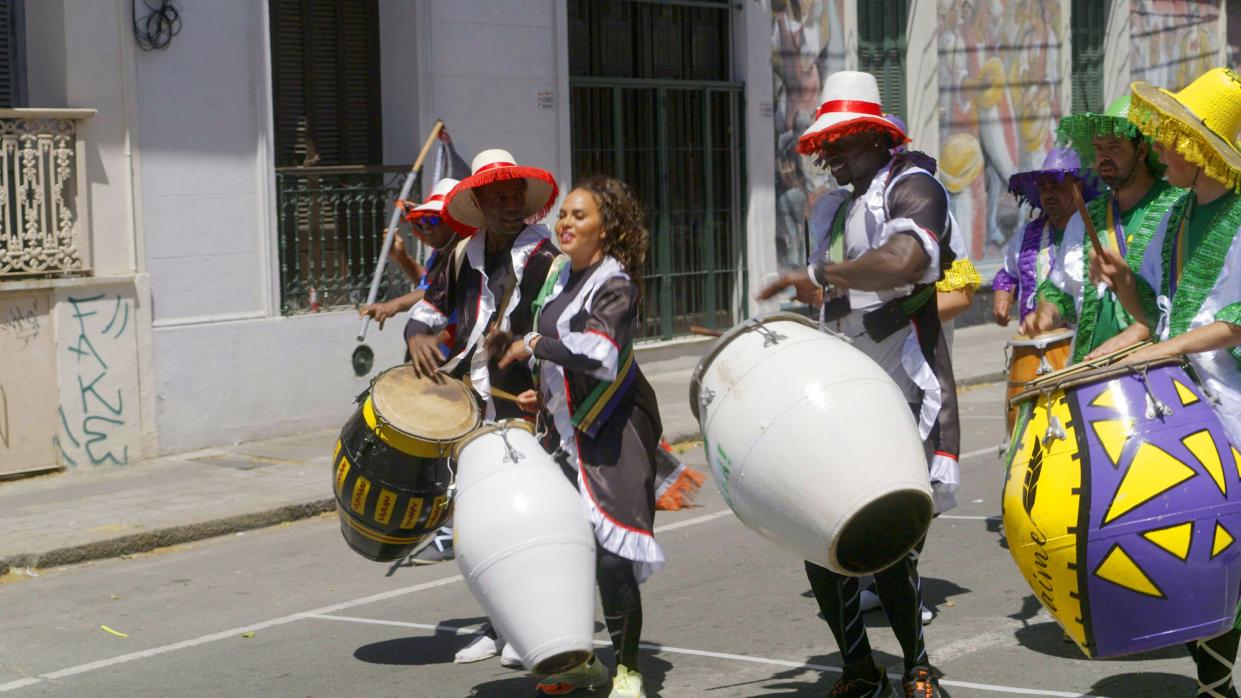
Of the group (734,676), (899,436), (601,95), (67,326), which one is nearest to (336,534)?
(67,326)

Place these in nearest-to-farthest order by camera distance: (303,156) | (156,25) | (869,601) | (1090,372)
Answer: (1090,372), (869,601), (156,25), (303,156)

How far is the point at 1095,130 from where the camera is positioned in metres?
6.42

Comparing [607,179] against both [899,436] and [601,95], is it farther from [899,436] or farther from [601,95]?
[601,95]

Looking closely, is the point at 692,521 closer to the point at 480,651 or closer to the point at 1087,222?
the point at 480,651

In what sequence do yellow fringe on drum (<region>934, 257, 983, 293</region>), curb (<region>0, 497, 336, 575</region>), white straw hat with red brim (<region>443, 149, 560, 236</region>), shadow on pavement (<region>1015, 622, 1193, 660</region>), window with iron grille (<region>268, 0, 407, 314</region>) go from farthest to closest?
window with iron grille (<region>268, 0, 407, 314</region>) → curb (<region>0, 497, 336, 575</region>) → yellow fringe on drum (<region>934, 257, 983, 293</region>) → white straw hat with red brim (<region>443, 149, 560, 236</region>) → shadow on pavement (<region>1015, 622, 1193, 660</region>)

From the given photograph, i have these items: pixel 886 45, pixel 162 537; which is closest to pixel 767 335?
pixel 162 537

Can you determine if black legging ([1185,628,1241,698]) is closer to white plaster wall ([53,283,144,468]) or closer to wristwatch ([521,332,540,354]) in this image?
wristwatch ([521,332,540,354])

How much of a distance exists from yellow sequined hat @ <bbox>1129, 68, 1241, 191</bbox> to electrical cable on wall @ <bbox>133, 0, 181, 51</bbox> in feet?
26.6

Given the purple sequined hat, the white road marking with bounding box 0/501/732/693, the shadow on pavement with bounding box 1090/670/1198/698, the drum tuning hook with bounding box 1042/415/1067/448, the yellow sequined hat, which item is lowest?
the white road marking with bounding box 0/501/732/693

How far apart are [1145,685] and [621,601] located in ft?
6.05

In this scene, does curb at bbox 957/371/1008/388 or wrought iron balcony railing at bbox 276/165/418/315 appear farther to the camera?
curb at bbox 957/371/1008/388

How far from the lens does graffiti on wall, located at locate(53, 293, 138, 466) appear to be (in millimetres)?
11055

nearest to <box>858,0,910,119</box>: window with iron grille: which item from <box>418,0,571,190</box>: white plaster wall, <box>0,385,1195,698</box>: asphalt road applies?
<box>418,0,571,190</box>: white plaster wall

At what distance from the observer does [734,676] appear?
19.8 ft
